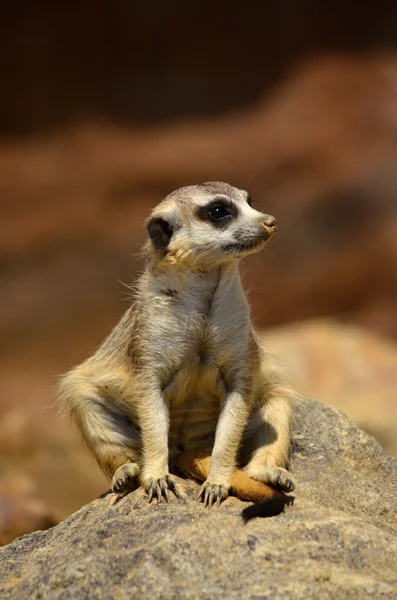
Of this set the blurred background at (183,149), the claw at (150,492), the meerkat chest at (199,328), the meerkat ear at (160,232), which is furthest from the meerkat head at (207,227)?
the blurred background at (183,149)

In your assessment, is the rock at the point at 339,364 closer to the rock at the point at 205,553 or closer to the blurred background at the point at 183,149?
the blurred background at the point at 183,149

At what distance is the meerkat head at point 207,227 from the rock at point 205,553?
980mm

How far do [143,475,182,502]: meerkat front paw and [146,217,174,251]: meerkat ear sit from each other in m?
1.00

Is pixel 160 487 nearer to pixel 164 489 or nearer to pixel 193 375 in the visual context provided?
pixel 164 489

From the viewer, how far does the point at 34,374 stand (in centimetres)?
1239

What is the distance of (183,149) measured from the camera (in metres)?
12.1

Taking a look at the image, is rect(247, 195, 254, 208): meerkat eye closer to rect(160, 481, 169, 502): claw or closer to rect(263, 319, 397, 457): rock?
rect(160, 481, 169, 502): claw

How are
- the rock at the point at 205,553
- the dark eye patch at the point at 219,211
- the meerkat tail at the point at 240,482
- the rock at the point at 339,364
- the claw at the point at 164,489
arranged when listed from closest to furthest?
the rock at the point at 205,553, the meerkat tail at the point at 240,482, the claw at the point at 164,489, the dark eye patch at the point at 219,211, the rock at the point at 339,364

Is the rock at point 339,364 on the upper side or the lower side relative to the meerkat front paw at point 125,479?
upper

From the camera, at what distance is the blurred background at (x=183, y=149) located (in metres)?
11.7

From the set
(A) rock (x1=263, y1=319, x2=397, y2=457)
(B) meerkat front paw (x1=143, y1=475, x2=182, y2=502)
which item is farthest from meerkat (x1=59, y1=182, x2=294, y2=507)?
(A) rock (x1=263, y1=319, x2=397, y2=457)

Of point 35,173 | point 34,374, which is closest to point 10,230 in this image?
point 35,173

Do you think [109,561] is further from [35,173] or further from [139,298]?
[35,173]

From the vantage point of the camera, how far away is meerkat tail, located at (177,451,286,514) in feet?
11.2
